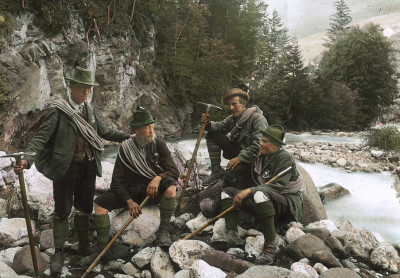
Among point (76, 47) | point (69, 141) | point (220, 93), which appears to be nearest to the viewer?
point (69, 141)

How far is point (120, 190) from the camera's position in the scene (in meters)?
3.74

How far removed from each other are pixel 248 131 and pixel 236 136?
29 cm

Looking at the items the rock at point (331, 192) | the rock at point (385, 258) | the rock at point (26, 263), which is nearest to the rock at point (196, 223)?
the rock at point (26, 263)

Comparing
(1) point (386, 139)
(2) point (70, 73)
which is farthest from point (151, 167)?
(1) point (386, 139)

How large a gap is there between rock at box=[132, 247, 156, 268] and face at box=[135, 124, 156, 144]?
1261 millimetres

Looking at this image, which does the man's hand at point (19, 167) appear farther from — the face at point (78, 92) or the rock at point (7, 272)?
the rock at point (7, 272)

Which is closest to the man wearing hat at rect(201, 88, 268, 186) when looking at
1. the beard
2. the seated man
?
the seated man

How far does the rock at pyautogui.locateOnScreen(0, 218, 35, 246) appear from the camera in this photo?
4039mm

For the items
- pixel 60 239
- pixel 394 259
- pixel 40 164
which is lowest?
pixel 394 259

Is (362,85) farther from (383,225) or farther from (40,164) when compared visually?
(40,164)

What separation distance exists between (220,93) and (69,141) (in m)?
20.6

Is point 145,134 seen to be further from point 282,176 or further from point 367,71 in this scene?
point 367,71

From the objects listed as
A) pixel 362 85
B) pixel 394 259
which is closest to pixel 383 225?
pixel 394 259

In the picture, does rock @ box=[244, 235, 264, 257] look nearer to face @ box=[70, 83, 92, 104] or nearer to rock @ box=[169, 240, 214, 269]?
rock @ box=[169, 240, 214, 269]
